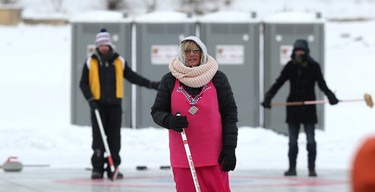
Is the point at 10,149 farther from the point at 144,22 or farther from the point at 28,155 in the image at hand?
the point at 144,22

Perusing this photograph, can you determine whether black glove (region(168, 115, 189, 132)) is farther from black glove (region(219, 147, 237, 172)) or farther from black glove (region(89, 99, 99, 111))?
black glove (region(89, 99, 99, 111))

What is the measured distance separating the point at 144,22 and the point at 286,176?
561 cm

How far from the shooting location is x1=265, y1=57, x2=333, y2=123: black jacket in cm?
1145

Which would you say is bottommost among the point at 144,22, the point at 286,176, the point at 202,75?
the point at 286,176

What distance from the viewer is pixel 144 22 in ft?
54.0

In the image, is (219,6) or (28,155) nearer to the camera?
(28,155)

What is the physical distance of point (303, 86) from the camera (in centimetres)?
1162

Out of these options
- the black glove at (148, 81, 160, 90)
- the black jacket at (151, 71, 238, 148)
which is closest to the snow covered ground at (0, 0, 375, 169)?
the black glove at (148, 81, 160, 90)

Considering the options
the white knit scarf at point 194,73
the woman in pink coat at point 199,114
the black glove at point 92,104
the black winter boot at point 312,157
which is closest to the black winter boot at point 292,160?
the black winter boot at point 312,157

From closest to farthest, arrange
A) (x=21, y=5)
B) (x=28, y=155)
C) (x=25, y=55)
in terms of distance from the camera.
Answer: (x=28, y=155)
(x=25, y=55)
(x=21, y=5)

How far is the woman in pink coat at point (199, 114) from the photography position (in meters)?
6.00

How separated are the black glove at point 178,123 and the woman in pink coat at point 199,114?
0.27 feet

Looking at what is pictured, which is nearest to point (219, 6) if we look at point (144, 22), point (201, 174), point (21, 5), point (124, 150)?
point (21, 5)

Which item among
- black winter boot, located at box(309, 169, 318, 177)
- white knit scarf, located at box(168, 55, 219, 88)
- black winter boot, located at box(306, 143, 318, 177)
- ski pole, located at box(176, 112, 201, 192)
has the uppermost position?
white knit scarf, located at box(168, 55, 219, 88)
